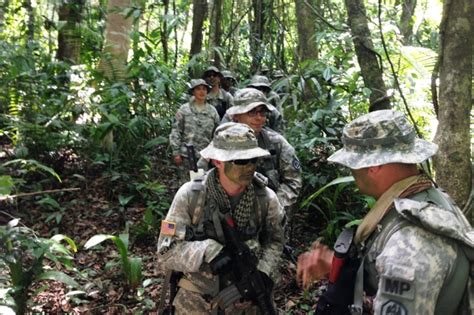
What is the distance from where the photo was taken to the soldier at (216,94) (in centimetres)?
826

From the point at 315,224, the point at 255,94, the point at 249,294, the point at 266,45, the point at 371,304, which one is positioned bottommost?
the point at 315,224

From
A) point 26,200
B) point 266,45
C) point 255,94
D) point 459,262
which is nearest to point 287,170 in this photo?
point 255,94

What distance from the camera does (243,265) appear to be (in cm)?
291

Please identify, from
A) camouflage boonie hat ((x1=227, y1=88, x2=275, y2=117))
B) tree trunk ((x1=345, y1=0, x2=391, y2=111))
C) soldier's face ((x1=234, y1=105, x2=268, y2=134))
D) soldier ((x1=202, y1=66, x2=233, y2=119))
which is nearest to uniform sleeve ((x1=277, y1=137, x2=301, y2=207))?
soldier's face ((x1=234, y1=105, x2=268, y2=134))

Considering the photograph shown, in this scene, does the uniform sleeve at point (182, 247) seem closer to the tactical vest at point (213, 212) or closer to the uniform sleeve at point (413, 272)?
the tactical vest at point (213, 212)

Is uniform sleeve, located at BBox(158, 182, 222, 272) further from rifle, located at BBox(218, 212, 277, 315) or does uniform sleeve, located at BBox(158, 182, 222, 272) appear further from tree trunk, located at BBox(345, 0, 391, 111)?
tree trunk, located at BBox(345, 0, 391, 111)

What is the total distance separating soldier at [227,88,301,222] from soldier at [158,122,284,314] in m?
1.38

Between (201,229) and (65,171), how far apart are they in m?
5.26

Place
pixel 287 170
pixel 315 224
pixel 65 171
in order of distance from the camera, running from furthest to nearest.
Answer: pixel 65 171, pixel 315 224, pixel 287 170

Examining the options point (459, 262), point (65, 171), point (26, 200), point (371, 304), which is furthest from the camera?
point (65, 171)

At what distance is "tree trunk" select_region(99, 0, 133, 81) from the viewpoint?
8117 mm

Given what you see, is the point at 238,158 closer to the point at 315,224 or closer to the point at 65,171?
the point at 315,224

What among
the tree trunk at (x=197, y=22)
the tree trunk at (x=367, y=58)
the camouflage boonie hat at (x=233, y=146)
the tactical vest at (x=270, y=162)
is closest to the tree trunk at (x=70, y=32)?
the tree trunk at (x=197, y=22)

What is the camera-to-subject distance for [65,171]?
757 centimetres
